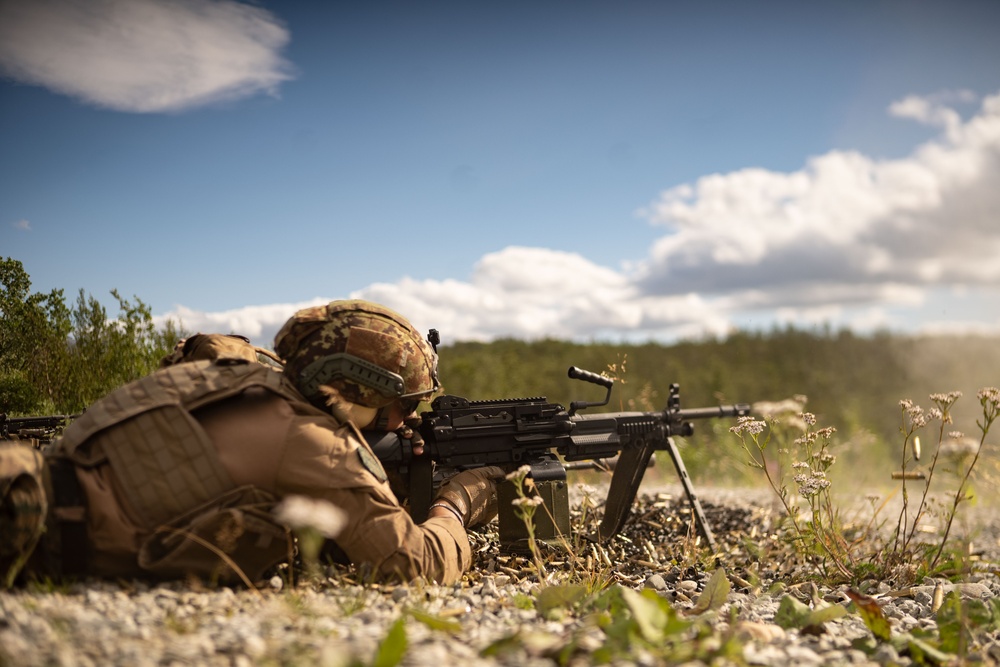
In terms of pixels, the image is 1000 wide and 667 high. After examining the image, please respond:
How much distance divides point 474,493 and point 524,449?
A: 0.54 meters

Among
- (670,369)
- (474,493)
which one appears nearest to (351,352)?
(474,493)

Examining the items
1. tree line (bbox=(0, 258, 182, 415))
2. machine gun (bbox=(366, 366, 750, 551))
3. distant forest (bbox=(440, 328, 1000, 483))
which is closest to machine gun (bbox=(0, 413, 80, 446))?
tree line (bbox=(0, 258, 182, 415))

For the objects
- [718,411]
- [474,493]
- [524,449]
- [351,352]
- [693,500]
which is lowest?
[693,500]

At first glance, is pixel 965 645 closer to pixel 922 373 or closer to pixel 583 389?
pixel 583 389

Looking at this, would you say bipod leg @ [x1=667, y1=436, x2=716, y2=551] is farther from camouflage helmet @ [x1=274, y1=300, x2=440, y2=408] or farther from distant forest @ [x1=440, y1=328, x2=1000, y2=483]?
distant forest @ [x1=440, y1=328, x2=1000, y2=483]

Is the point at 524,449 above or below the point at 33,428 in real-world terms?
below

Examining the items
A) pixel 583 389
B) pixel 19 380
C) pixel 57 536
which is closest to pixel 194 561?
pixel 57 536

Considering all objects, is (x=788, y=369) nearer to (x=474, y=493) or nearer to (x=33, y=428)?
(x=474, y=493)

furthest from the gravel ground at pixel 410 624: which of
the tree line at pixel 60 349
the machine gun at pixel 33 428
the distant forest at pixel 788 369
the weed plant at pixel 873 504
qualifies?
the distant forest at pixel 788 369

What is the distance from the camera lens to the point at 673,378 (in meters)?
25.2

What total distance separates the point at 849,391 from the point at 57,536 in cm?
2696

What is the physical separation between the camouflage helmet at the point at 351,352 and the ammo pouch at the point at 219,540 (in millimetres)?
654

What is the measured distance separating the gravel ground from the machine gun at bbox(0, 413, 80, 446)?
6.41 feet

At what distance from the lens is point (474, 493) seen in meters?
4.27
